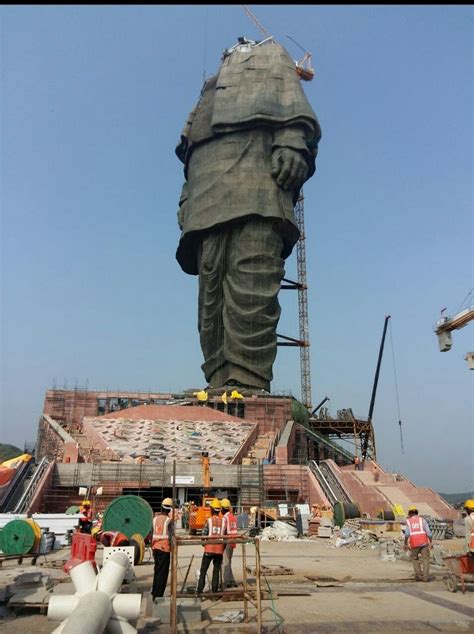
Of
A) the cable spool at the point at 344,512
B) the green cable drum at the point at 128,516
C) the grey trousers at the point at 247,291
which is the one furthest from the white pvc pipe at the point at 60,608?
the grey trousers at the point at 247,291

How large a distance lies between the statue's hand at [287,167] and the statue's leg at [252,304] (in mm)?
3025

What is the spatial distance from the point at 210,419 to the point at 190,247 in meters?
15.8

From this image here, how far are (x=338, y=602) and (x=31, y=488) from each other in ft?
50.2

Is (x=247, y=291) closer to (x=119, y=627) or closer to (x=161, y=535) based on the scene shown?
(x=161, y=535)

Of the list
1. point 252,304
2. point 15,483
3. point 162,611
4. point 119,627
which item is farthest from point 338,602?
point 252,304

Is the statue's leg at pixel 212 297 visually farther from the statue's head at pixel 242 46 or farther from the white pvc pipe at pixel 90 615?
the white pvc pipe at pixel 90 615

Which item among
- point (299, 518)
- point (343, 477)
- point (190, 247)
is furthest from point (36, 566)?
point (190, 247)

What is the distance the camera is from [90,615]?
475 cm

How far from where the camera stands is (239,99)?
42.4 metres

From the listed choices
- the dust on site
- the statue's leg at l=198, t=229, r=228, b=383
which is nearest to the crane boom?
the dust on site

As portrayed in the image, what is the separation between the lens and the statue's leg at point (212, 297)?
41969 mm

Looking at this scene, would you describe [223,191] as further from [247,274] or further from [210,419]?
[210,419]

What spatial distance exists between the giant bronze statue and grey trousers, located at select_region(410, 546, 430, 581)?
31124 mm

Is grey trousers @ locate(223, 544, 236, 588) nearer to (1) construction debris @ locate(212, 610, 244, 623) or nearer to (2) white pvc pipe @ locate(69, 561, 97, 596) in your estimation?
(1) construction debris @ locate(212, 610, 244, 623)
